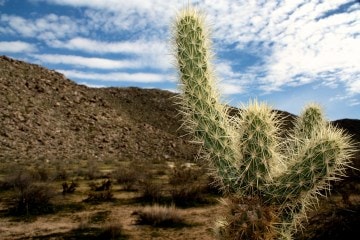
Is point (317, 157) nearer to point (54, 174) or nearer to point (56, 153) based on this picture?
point (54, 174)

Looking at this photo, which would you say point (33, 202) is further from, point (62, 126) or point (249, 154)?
point (62, 126)

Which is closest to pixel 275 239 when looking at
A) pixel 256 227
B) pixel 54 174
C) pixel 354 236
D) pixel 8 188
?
pixel 256 227

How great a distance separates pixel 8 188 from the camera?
54.1ft

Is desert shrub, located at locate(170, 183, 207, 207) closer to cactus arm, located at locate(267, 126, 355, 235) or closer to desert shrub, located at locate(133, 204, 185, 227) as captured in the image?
desert shrub, located at locate(133, 204, 185, 227)

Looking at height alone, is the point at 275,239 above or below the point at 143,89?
below

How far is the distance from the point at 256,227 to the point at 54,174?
1636 centimetres

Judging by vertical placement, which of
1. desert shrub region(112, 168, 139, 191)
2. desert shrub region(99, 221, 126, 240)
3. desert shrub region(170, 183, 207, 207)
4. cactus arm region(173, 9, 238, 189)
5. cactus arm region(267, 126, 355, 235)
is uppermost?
cactus arm region(173, 9, 238, 189)

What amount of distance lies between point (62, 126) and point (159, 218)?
2971cm

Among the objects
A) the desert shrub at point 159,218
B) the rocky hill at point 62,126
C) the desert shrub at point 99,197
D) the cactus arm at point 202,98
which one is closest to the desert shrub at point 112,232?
the desert shrub at point 159,218

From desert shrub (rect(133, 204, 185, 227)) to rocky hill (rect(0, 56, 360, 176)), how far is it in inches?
810

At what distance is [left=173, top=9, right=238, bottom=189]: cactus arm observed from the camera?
16.9ft

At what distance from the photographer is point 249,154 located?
4.70 metres

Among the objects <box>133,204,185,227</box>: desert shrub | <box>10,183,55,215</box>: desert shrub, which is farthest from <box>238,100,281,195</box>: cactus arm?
<box>10,183,55,215</box>: desert shrub

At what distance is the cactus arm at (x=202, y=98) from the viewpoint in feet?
16.9
